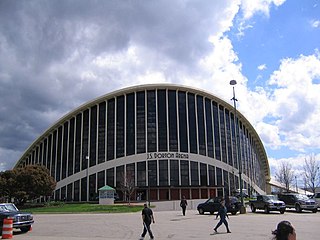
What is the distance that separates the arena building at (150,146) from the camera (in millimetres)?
68188

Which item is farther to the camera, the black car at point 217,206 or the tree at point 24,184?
the tree at point 24,184

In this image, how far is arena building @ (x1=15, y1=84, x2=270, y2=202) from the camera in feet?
224

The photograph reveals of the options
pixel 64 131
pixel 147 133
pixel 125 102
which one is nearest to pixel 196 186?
pixel 147 133

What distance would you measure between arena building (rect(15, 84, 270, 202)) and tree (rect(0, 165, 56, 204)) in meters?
15.8

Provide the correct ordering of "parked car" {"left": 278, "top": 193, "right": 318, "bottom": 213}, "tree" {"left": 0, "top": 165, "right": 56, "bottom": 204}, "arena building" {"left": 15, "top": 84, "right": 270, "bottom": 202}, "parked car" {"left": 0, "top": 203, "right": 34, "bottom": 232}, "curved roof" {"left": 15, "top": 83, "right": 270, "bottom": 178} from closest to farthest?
"parked car" {"left": 0, "top": 203, "right": 34, "bottom": 232} < "parked car" {"left": 278, "top": 193, "right": 318, "bottom": 213} < "tree" {"left": 0, "top": 165, "right": 56, "bottom": 204} < "arena building" {"left": 15, "top": 84, "right": 270, "bottom": 202} < "curved roof" {"left": 15, "top": 83, "right": 270, "bottom": 178}

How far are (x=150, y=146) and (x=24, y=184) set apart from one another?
2610 cm

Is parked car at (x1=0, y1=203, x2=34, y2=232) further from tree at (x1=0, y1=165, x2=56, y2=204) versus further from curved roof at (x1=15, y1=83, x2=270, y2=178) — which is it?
curved roof at (x1=15, y1=83, x2=270, y2=178)

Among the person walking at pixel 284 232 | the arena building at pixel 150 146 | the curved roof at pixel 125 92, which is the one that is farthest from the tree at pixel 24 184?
the person walking at pixel 284 232

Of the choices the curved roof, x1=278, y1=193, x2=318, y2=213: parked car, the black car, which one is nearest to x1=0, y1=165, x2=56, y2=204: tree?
the curved roof

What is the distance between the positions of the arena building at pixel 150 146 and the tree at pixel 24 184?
51.9 ft

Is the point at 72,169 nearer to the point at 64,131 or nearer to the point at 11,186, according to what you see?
the point at 64,131

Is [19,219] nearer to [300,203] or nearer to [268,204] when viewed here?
[268,204]

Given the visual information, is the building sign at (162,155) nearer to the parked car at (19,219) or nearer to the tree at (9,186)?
the tree at (9,186)

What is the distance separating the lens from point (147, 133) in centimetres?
6969
